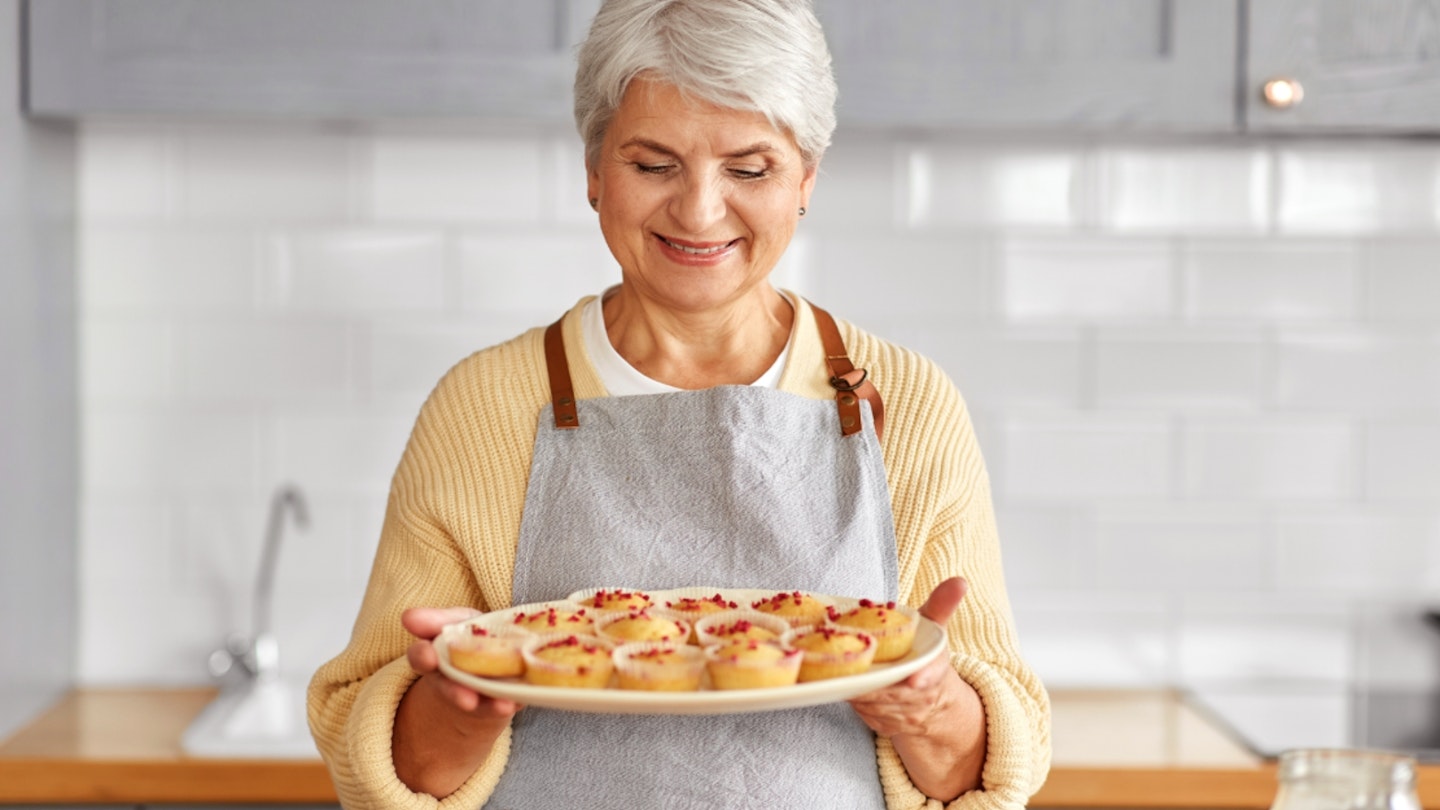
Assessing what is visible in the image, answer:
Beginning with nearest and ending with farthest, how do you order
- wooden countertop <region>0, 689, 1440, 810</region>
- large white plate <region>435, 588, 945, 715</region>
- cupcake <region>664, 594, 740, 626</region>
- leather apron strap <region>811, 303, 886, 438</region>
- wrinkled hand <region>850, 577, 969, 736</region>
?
large white plate <region>435, 588, 945, 715</region>, wrinkled hand <region>850, 577, 969, 736</region>, cupcake <region>664, 594, 740, 626</region>, leather apron strap <region>811, 303, 886, 438</region>, wooden countertop <region>0, 689, 1440, 810</region>

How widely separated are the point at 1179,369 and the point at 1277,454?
211 millimetres

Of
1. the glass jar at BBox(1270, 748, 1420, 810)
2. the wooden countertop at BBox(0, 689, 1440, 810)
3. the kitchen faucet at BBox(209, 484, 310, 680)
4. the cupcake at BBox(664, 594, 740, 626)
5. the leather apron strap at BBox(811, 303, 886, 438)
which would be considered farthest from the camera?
the kitchen faucet at BBox(209, 484, 310, 680)

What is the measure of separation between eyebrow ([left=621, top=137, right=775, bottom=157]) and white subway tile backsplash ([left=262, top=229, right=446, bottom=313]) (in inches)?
45.6

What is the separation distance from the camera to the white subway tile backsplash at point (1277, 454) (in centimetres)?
236

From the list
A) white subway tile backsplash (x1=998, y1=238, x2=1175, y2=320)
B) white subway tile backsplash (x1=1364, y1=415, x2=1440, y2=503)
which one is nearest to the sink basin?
white subway tile backsplash (x1=998, y1=238, x2=1175, y2=320)

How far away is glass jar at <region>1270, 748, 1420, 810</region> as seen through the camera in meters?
0.70

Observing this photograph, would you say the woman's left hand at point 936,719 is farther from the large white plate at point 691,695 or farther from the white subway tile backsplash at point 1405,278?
the white subway tile backsplash at point 1405,278

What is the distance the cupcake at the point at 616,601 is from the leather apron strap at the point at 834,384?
190 mm

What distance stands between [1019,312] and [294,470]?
1193 mm

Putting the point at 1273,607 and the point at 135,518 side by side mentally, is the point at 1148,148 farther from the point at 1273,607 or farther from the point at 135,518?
the point at 135,518

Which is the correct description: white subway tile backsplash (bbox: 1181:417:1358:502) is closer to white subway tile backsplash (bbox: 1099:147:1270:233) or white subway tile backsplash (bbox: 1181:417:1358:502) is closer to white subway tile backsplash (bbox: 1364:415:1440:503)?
white subway tile backsplash (bbox: 1364:415:1440:503)

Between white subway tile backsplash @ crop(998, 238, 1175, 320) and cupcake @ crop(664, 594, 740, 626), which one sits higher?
white subway tile backsplash @ crop(998, 238, 1175, 320)

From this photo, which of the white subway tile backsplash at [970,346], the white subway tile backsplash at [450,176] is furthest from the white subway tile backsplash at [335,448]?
the white subway tile backsplash at [450,176]

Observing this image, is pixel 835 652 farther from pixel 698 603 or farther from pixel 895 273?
pixel 895 273
